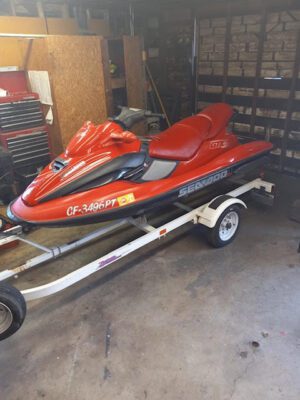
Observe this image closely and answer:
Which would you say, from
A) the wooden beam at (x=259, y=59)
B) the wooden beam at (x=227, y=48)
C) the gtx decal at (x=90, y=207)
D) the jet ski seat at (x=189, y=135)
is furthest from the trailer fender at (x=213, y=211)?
the wooden beam at (x=227, y=48)

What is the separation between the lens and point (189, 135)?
2486 mm

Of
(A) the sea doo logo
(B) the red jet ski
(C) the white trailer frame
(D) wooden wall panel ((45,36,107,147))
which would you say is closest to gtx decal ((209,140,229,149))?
(B) the red jet ski

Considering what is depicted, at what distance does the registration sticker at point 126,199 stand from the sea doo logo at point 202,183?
1.49 feet

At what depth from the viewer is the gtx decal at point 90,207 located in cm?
188

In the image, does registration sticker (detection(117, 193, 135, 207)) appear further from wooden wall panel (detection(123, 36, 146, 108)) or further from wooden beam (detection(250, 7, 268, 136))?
wooden beam (detection(250, 7, 268, 136))

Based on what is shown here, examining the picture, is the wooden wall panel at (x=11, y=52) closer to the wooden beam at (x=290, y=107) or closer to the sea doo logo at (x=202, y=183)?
the sea doo logo at (x=202, y=183)

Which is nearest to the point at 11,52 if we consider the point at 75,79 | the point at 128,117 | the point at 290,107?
the point at 75,79

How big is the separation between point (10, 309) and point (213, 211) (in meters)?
1.51

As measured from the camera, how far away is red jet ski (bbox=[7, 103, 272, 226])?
74.7 inches

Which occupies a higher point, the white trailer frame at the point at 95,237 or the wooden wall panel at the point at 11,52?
the wooden wall panel at the point at 11,52

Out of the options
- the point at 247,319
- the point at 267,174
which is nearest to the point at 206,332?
the point at 247,319

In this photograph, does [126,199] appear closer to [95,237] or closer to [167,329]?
[95,237]

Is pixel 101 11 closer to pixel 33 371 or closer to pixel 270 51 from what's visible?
pixel 270 51

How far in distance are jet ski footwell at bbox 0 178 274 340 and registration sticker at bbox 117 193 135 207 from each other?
0.27m
